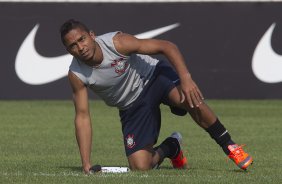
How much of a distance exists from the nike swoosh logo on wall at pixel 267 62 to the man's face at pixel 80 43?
35.4 feet

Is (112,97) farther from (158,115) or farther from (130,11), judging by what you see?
(130,11)

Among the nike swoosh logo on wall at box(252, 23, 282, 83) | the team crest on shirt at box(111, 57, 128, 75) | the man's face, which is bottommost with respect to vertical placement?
the nike swoosh logo on wall at box(252, 23, 282, 83)

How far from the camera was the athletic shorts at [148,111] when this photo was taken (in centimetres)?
1023

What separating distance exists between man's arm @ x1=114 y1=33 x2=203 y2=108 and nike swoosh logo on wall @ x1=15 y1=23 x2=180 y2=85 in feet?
33.7

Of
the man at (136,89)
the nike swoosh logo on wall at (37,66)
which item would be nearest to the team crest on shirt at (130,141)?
the man at (136,89)

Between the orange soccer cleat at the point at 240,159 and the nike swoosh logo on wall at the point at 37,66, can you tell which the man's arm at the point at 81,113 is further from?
the nike swoosh logo on wall at the point at 37,66

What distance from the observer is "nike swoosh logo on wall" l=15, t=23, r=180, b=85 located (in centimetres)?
1991

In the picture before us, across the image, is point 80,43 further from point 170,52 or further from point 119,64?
point 170,52

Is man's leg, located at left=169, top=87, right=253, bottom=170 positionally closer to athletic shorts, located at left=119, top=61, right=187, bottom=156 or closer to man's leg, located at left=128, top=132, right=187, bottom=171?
Result: athletic shorts, located at left=119, top=61, right=187, bottom=156

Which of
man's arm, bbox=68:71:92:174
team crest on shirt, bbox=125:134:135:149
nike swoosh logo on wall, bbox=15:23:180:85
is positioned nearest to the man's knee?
team crest on shirt, bbox=125:134:135:149

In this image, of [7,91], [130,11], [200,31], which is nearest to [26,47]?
[7,91]

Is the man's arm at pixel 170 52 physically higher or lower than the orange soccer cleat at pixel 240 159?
higher

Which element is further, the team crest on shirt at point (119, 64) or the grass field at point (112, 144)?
the team crest on shirt at point (119, 64)

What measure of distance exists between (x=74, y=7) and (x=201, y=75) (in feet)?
9.65
